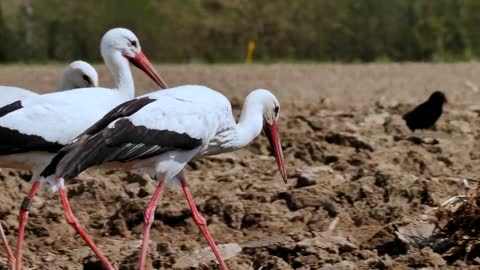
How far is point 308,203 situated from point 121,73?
1699mm

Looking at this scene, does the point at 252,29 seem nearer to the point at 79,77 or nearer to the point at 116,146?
the point at 79,77

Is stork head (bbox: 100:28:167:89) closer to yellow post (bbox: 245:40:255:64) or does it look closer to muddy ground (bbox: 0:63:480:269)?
muddy ground (bbox: 0:63:480:269)

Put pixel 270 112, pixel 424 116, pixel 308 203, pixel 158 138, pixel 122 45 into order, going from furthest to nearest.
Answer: pixel 424 116, pixel 122 45, pixel 308 203, pixel 270 112, pixel 158 138

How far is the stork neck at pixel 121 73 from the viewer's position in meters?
10.6

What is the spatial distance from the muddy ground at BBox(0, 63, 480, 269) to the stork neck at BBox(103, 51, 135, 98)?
84 centimetres

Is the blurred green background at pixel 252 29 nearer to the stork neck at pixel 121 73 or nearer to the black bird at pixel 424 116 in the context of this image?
the black bird at pixel 424 116

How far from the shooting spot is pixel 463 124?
14.0 metres

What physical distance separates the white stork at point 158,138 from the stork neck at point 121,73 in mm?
1315

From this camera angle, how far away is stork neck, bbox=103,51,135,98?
10.6 metres

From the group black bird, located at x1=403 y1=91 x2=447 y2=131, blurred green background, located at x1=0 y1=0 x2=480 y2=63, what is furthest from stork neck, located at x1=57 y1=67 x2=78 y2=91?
blurred green background, located at x1=0 y1=0 x2=480 y2=63

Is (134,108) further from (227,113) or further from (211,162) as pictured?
(211,162)

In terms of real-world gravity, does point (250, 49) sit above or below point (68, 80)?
below

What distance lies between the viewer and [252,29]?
2605 centimetres

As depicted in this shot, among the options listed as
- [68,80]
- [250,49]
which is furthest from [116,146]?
[250,49]
